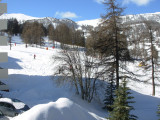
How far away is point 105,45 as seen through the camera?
45.0ft

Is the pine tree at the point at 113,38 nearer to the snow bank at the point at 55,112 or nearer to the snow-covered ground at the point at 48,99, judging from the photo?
the snow-covered ground at the point at 48,99

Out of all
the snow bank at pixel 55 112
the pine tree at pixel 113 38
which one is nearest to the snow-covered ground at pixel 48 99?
the snow bank at pixel 55 112

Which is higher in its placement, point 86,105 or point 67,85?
point 67,85

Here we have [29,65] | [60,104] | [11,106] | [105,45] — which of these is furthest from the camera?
[29,65]

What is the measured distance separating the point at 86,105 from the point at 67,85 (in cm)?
527

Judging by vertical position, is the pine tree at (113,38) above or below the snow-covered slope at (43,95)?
above

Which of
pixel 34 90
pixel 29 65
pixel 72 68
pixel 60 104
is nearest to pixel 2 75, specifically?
pixel 34 90

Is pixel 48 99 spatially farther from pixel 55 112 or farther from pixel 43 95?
pixel 55 112

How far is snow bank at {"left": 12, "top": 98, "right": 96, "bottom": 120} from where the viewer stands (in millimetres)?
5618

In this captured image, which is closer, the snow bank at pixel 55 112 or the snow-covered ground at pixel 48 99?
the snow bank at pixel 55 112

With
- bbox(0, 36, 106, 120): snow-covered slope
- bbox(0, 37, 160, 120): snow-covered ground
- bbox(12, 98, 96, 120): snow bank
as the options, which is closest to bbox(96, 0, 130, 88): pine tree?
bbox(0, 37, 160, 120): snow-covered ground

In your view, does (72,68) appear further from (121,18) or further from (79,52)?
(121,18)

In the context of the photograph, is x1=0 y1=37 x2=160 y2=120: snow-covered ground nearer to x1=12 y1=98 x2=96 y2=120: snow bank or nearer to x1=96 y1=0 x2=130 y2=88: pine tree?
x1=12 y1=98 x2=96 y2=120: snow bank

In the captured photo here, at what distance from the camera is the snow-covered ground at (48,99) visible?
19.9 ft
